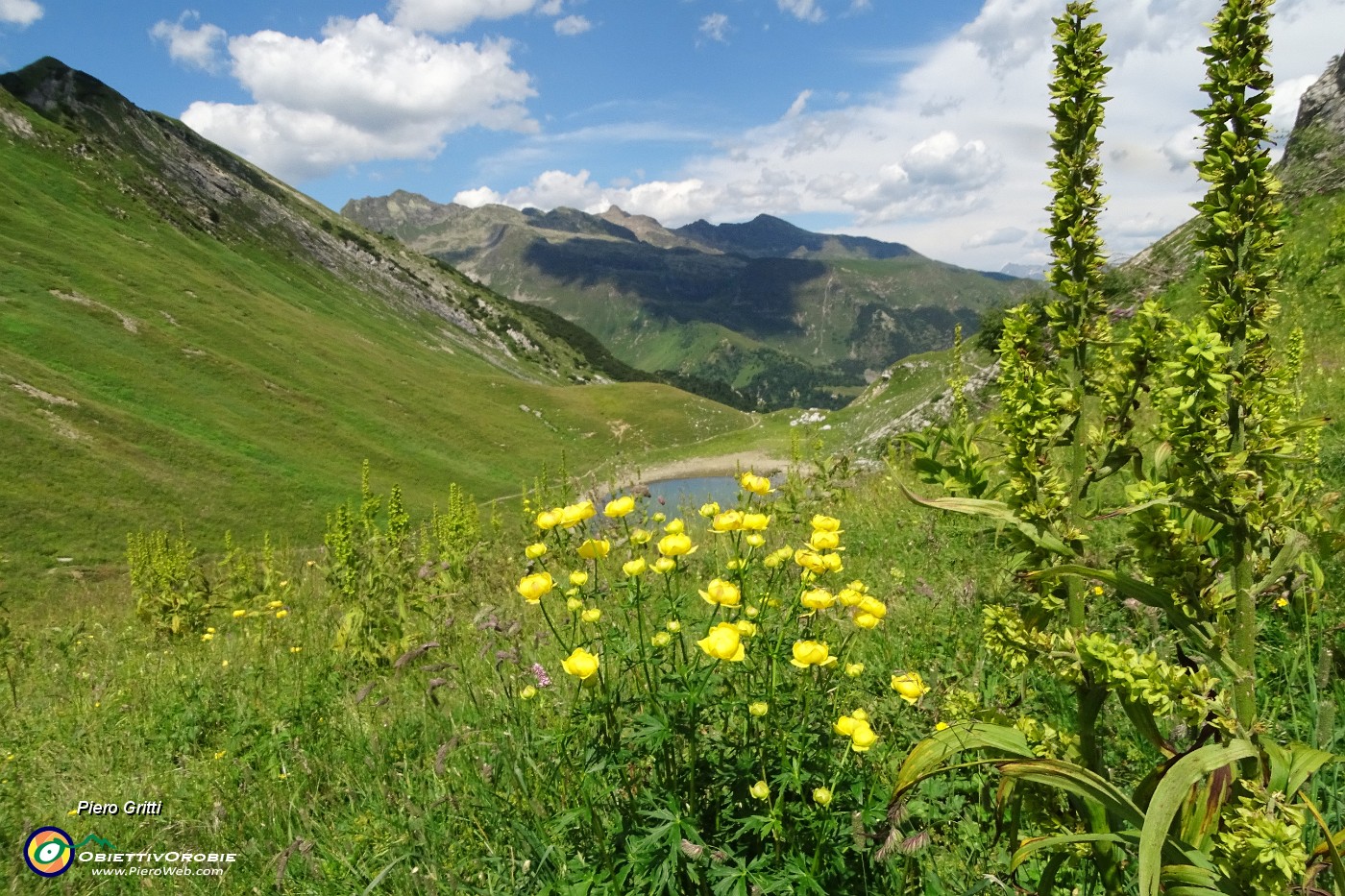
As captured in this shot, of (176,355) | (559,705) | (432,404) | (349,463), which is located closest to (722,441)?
(432,404)

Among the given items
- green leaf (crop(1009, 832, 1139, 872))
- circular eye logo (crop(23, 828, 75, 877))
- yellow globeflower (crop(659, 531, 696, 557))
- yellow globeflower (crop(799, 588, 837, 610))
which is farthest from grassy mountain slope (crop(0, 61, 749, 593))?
green leaf (crop(1009, 832, 1139, 872))

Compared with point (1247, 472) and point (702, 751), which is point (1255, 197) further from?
point (702, 751)

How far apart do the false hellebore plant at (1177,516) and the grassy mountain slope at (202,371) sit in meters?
34.8

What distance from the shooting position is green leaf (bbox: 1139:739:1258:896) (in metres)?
1.38

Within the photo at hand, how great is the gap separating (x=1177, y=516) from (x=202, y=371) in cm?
6278

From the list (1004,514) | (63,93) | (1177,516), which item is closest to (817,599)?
(1004,514)

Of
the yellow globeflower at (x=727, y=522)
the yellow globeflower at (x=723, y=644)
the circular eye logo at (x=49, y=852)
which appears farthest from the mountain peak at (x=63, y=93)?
the yellow globeflower at (x=723, y=644)

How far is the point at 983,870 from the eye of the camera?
2701 mm

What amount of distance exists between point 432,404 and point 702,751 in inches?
2792

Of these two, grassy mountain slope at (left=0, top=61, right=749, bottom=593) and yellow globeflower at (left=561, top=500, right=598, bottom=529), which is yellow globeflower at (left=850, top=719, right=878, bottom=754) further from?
grassy mountain slope at (left=0, top=61, right=749, bottom=593)

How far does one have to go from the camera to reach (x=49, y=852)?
4.12m

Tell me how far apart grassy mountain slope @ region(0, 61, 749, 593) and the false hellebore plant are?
34770 mm

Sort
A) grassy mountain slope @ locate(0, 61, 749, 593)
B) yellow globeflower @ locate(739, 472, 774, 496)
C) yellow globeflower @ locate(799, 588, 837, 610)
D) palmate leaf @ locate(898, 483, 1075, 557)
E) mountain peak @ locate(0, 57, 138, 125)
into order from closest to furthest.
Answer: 1. palmate leaf @ locate(898, 483, 1075, 557)
2. yellow globeflower @ locate(799, 588, 837, 610)
3. yellow globeflower @ locate(739, 472, 774, 496)
4. grassy mountain slope @ locate(0, 61, 749, 593)
5. mountain peak @ locate(0, 57, 138, 125)

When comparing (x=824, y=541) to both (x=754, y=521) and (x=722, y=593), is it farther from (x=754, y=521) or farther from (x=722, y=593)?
(x=722, y=593)
